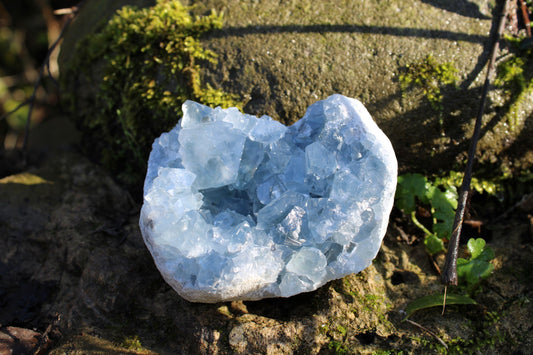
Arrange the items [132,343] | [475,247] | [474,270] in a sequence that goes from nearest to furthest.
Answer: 1. [132,343]
2. [474,270]
3. [475,247]

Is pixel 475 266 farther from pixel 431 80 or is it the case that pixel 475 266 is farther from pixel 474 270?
pixel 431 80

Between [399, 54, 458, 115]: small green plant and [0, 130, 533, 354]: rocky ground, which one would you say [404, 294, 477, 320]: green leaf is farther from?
[399, 54, 458, 115]: small green plant

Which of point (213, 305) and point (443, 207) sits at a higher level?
point (443, 207)

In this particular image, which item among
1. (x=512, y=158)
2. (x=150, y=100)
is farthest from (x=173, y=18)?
(x=512, y=158)

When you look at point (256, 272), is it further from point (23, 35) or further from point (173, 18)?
point (23, 35)

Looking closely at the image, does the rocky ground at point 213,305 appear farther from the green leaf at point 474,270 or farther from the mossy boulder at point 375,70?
the mossy boulder at point 375,70

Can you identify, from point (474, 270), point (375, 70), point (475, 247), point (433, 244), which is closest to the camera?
point (474, 270)

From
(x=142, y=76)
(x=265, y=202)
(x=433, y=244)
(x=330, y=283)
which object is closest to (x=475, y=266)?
(x=433, y=244)

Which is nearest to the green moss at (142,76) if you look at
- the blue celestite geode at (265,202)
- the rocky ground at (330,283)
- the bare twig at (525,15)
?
the rocky ground at (330,283)
